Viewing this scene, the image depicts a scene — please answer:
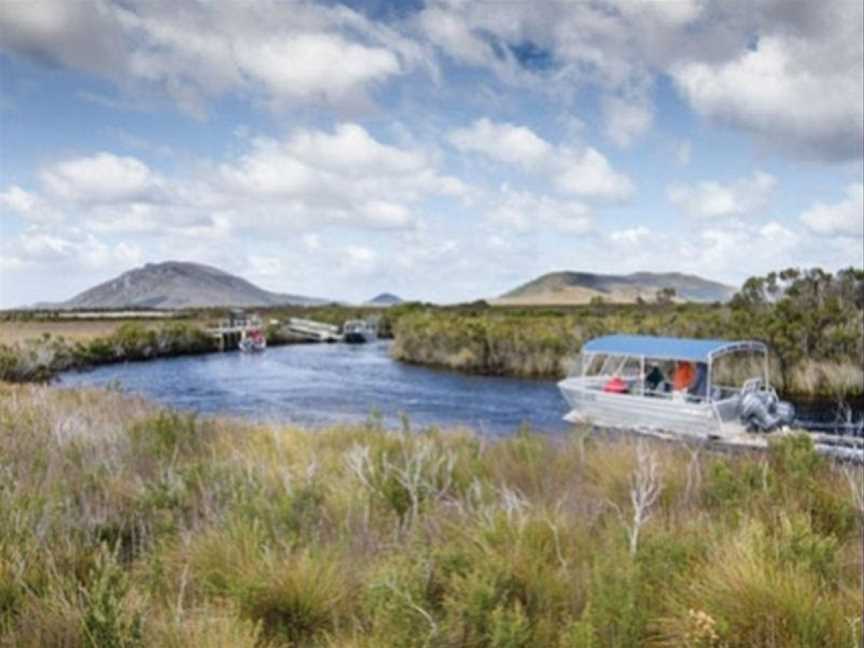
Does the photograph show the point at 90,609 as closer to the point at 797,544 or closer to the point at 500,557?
the point at 500,557

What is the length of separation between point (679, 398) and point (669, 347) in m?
1.85

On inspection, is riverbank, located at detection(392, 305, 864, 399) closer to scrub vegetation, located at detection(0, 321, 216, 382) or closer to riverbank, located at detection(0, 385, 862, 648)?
scrub vegetation, located at detection(0, 321, 216, 382)

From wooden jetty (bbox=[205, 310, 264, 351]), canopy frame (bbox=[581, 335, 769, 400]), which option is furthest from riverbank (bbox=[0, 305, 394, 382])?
canopy frame (bbox=[581, 335, 769, 400])

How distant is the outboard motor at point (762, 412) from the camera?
858 inches

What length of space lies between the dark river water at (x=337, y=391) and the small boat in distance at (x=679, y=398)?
1.59 metres

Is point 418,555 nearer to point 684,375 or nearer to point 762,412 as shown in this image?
point 762,412

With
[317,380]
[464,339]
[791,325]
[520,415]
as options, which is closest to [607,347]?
[520,415]

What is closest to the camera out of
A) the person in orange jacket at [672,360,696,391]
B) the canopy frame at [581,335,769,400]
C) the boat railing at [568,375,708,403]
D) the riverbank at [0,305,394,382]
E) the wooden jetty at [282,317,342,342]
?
the canopy frame at [581,335,769,400]

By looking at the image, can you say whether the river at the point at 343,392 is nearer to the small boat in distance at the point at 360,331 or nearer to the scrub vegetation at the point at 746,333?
the scrub vegetation at the point at 746,333

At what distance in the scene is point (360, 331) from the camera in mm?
71750

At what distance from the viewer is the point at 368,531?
19.9 feet

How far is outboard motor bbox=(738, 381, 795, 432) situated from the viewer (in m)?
21.8

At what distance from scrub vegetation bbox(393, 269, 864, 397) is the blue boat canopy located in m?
9.16

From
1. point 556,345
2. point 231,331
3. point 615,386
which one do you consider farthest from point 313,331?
point 615,386
